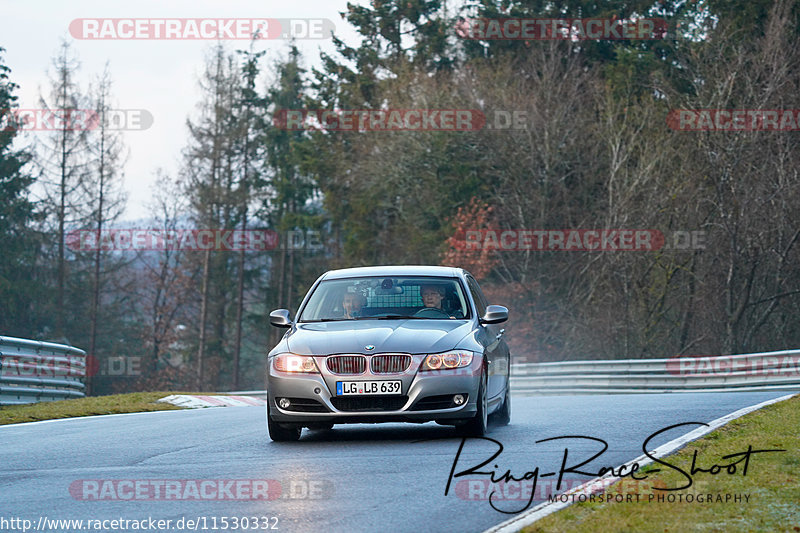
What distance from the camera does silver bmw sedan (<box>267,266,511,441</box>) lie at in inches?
415

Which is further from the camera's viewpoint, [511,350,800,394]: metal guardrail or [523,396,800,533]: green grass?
[511,350,800,394]: metal guardrail

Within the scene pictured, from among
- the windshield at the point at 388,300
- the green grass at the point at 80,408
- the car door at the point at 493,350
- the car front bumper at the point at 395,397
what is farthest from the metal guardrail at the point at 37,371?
the car front bumper at the point at 395,397

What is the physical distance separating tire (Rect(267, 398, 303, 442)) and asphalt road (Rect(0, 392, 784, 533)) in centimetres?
17

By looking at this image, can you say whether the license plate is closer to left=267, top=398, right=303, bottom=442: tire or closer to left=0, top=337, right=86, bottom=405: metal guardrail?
left=267, top=398, right=303, bottom=442: tire

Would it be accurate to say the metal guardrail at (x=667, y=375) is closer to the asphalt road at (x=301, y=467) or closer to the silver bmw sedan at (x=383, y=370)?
the asphalt road at (x=301, y=467)

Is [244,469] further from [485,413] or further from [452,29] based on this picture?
[452,29]

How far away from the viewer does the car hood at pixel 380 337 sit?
10.6 meters

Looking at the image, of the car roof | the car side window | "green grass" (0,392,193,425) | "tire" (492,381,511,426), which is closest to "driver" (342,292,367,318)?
the car roof

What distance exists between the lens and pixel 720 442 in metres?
9.80

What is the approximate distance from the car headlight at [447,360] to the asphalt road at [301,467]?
0.69 m

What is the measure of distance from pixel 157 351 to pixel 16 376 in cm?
5056

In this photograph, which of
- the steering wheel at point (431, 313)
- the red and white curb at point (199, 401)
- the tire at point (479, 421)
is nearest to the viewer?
the tire at point (479, 421)

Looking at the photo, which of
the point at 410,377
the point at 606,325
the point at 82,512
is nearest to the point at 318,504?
the point at 82,512

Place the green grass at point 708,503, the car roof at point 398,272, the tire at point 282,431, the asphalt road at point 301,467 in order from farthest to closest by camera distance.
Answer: the car roof at point 398,272
the tire at point 282,431
the asphalt road at point 301,467
the green grass at point 708,503
